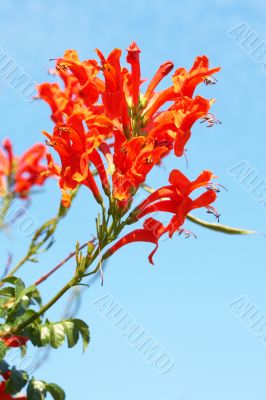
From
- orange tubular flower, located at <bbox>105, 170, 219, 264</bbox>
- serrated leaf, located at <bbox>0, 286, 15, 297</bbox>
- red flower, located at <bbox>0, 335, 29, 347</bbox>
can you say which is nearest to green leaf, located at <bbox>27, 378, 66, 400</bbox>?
red flower, located at <bbox>0, 335, 29, 347</bbox>

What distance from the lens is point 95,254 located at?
348cm

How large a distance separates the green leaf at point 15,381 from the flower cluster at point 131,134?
0.86 metres

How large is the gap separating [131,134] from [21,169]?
4.21 meters

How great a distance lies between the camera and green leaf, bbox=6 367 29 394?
11.2 ft

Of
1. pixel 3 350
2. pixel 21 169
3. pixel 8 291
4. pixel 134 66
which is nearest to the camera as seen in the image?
pixel 3 350

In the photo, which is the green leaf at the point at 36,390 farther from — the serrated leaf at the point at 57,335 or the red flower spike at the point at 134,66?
the red flower spike at the point at 134,66

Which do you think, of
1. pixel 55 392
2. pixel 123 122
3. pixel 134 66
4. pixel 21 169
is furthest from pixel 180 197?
pixel 21 169

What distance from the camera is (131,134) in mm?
3787

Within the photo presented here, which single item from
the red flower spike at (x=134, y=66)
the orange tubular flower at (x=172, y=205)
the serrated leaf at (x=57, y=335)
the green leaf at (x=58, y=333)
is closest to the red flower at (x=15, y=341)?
the green leaf at (x=58, y=333)

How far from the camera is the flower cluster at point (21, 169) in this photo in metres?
7.05

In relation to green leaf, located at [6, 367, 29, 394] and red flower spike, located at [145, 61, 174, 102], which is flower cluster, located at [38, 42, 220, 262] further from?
green leaf, located at [6, 367, 29, 394]

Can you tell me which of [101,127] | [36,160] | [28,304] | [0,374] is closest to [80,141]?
[101,127]

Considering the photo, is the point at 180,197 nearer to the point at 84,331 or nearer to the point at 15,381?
the point at 84,331

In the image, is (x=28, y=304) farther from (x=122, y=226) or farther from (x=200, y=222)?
(x=200, y=222)
